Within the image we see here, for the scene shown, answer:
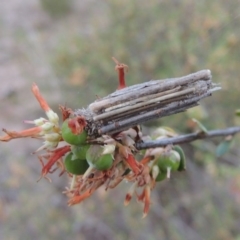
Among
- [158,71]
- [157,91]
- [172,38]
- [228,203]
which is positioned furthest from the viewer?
[158,71]

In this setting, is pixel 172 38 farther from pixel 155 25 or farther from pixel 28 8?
pixel 28 8

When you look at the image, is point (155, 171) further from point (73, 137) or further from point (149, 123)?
point (149, 123)

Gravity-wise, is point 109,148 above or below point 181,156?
above

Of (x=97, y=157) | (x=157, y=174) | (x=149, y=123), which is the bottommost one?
(x=149, y=123)

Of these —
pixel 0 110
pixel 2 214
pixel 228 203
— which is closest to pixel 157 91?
pixel 228 203

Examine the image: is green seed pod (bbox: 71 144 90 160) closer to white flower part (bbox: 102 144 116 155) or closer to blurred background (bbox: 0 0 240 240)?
white flower part (bbox: 102 144 116 155)

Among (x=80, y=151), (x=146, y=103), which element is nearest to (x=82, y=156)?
(x=80, y=151)

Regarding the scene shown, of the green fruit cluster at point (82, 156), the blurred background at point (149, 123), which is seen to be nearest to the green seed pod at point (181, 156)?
the green fruit cluster at point (82, 156)
